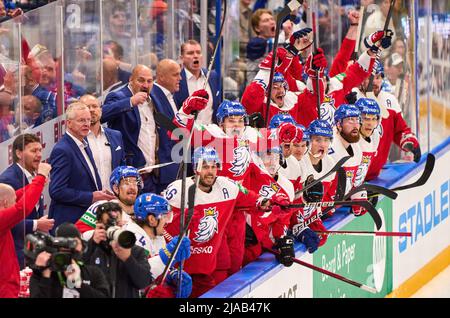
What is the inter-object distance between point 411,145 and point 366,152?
2.86 feet

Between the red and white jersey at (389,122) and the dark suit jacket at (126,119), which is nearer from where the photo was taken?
the dark suit jacket at (126,119)

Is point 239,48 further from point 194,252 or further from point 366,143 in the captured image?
point 194,252

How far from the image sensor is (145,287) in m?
6.27

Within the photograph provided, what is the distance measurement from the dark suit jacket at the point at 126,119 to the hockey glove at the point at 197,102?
0.41m

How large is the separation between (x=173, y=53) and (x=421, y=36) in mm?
2152

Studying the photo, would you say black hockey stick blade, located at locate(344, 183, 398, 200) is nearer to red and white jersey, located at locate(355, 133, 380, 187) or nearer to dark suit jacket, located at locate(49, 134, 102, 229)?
red and white jersey, located at locate(355, 133, 380, 187)

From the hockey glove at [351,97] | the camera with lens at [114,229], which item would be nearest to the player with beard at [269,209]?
the camera with lens at [114,229]

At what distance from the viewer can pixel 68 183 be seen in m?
7.47

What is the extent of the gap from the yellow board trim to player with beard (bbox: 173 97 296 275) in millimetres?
1803

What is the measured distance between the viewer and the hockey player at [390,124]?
10.1m

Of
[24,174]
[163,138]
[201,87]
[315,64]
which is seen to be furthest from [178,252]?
[315,64]

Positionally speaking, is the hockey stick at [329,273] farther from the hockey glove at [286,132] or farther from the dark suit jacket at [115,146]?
the dark suit jacket at [115,146]

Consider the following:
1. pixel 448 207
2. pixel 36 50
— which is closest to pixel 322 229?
pixel 36 50

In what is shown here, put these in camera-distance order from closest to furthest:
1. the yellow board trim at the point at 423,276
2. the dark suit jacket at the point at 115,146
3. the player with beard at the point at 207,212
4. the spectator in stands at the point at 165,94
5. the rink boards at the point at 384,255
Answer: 1. the player with beard at the point at 207,212
2. the rink boards at the point at 384,255
3. the dark suit jacket at the point at 115,146
4. the spectator in stands at the point at 165,94
5. the yellow board trim at the point at 423,276
